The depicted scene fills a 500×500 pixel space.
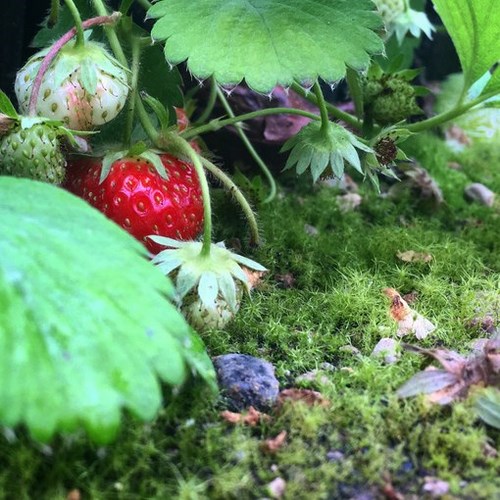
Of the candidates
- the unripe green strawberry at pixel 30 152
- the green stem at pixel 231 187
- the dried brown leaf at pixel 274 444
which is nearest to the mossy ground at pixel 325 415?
the dried brown leaf at pixel 274 444

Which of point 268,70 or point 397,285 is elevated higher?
point 268,70

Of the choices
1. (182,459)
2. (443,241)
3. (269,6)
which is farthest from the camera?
(443,241)

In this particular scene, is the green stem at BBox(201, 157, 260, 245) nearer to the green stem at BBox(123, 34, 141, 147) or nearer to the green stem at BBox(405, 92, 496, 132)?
the green stem at BBox(123, 34, 141, 147)

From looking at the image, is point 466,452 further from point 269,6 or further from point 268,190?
point 268,190

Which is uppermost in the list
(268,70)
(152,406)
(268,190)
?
(268,70)

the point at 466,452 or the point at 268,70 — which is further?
the point at 268,70

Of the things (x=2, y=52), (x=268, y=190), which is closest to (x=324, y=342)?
(x=268, y=190)

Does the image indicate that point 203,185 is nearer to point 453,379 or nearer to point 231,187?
point 231,187
